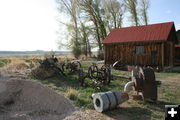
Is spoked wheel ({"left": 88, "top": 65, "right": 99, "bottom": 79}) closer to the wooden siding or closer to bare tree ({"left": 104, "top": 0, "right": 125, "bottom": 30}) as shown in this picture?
the wooden siding

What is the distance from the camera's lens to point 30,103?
318 inches

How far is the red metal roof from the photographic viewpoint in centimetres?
1628

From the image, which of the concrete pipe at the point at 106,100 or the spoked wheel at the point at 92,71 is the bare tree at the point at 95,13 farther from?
the concrete pipe at the point at 106,100

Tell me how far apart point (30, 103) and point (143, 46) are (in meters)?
11.6

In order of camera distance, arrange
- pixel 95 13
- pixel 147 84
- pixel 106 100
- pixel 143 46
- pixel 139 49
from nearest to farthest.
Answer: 1. pixel 106 100
2. pixel 147 84
3. pixel 143 46
4. pixel 139 49
5. pixel 95 13

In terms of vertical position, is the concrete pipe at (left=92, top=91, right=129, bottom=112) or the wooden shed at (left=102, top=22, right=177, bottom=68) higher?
the wooden shed at (left=102, top=22, right=177, bottom=68)

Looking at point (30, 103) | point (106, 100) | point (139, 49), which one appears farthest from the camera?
point (139, 49)

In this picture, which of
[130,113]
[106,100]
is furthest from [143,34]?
[106,100]

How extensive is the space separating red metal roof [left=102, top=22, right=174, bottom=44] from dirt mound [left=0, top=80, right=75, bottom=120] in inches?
427

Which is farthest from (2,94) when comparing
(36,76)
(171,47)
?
(171,47)

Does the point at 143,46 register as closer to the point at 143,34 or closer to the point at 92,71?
the point at 143,34

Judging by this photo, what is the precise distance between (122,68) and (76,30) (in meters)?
20.0

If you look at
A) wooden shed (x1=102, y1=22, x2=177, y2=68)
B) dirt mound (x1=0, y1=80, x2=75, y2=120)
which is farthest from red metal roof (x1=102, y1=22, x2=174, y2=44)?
dirt mound (x1=0, y1=80, x2=75, y2=120)

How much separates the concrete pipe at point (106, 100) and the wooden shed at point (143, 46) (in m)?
10.4
